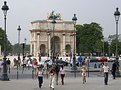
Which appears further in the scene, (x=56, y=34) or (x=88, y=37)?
(x=88, y=37)

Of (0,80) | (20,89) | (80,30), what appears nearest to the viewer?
(20,89)

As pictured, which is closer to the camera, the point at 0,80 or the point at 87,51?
the point at 0,80

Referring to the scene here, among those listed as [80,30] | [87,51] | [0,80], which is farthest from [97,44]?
[0,80]

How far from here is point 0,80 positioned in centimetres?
3425

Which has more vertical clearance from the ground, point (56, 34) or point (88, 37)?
point (56, 34)

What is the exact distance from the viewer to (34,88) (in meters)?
26.9

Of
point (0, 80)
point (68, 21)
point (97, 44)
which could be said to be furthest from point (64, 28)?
point (0, 80)

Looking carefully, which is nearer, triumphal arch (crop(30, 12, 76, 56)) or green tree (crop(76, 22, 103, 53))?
triumphal arch (crop(30, 12, 76, 56))

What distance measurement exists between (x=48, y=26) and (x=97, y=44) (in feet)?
60.8

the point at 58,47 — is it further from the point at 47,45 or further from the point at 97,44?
the point at 97,44

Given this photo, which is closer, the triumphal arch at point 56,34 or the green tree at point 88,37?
the triumphal arch at point 56,34

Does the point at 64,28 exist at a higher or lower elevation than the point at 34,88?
higher

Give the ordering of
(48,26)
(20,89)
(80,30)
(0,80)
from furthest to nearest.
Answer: (80,30) → (48,26) → (0,80) → (20,89)

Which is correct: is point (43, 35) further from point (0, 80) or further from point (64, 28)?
point (0, 80)
